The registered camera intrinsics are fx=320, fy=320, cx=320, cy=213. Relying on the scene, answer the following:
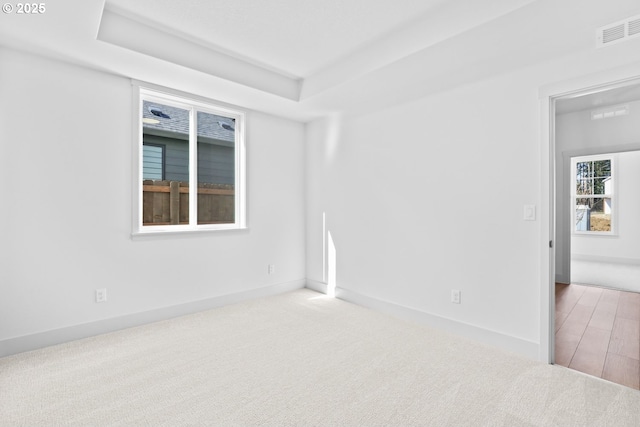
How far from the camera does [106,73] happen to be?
9.60 feet

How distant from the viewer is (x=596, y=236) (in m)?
6.45

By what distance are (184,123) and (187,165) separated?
0.47 metres

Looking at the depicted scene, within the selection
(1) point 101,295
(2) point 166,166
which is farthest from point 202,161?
(1) point 101,295

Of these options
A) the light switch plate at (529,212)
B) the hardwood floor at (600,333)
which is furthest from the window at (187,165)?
the hardwood floor at (600,333)

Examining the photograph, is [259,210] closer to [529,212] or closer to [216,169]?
[216,169]

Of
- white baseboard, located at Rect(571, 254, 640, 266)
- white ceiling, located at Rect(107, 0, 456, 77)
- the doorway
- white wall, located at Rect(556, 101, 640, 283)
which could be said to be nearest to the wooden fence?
white ceiling, located at Rect(107, 0, 456, 77)

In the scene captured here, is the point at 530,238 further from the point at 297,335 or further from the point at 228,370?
the point at 228,370

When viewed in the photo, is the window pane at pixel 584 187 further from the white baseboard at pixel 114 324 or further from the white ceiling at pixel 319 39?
the white baseboard at pixel 114 324

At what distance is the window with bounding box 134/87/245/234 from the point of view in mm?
3324

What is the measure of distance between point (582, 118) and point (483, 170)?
2.66 metres

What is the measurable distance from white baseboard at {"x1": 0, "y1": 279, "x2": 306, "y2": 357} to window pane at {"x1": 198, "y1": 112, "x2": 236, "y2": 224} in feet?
3.09

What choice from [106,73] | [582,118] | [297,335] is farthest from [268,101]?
[582,118]

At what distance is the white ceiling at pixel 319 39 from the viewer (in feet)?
6.81

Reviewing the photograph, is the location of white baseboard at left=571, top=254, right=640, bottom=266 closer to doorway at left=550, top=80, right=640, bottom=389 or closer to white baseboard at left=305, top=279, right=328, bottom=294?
doorway at left=550, top=80, right=640, bottom=389
